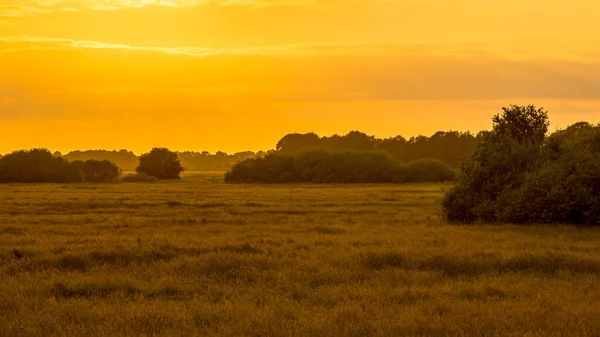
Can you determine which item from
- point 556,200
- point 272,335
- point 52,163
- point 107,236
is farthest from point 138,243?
point 52,163

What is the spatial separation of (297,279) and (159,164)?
8410cm

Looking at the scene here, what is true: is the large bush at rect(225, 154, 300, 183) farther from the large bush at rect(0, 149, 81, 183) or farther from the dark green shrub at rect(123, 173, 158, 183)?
the large bush at rect(0, 149, 81, 183)

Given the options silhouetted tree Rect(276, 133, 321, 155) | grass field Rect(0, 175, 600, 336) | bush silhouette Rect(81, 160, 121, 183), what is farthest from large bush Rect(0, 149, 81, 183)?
grass field Rect(0, 175, 600, 336)

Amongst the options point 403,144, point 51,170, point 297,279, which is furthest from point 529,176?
point 403,144

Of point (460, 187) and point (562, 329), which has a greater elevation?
point (460, 187)

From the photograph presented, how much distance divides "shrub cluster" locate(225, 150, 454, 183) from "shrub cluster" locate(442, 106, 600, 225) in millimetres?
55072

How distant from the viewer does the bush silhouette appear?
84.0 m

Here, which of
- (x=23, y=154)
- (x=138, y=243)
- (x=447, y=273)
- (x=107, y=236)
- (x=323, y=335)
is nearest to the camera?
(x=323, y=335)

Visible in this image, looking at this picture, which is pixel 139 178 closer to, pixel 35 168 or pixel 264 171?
pixel 35 168

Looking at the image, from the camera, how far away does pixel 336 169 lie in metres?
85.6

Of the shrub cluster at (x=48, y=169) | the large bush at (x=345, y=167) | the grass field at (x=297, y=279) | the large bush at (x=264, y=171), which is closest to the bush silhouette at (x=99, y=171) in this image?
the shrub cluster at (x=48, y=169)

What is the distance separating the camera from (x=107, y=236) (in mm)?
20391

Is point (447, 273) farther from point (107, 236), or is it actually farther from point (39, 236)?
point (39, 236)

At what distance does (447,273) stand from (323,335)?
6.11 m
